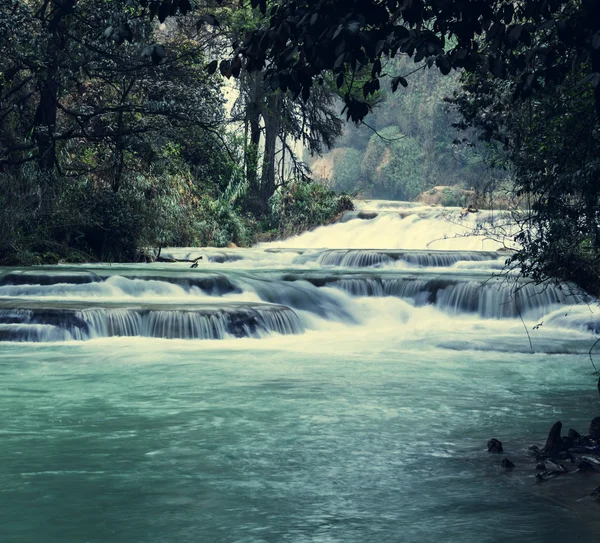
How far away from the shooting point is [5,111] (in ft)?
62.2

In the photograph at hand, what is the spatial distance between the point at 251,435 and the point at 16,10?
38.1 feet

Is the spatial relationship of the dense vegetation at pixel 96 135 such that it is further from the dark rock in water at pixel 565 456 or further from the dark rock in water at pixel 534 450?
the dark rock in water at pixel 565 456

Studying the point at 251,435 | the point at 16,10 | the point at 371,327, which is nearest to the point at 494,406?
the point at 251,435

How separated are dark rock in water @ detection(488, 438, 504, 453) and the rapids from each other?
9 centimetres

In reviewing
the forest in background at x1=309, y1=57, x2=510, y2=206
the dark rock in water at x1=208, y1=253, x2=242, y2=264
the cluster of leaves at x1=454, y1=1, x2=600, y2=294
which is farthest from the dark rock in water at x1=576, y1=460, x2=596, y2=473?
the forest in background at x1=309, y1=57, x2=510, y2=206

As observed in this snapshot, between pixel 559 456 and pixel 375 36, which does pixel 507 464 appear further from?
pixel 375 36

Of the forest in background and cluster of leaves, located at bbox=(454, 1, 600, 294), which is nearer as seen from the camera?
cluster of leaves, located at bbox=(454, 1, 600, 294)

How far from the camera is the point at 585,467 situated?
6.05 metres

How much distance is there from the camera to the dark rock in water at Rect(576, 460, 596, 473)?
19.7ft

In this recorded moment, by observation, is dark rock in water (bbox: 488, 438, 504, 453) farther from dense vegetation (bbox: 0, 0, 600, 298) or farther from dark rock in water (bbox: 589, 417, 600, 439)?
dense vegetation (bbox: 0, 0, 600, 298)

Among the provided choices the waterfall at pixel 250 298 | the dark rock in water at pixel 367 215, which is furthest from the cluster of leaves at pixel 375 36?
the dark rock in water at pixel 367 215

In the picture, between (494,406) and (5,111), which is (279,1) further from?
(5,111)

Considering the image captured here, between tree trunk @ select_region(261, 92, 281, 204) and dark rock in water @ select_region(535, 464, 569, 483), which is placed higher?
tree trunk @ select_region(261, 92, 281, 204)

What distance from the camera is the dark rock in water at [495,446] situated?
22.2ft
